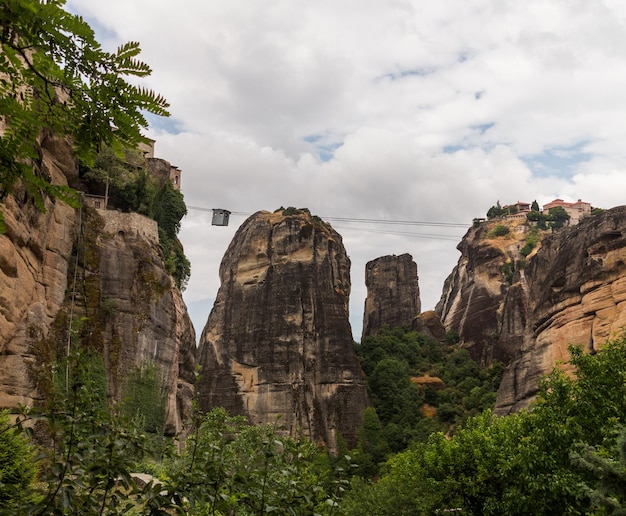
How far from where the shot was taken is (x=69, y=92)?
430 centimetres

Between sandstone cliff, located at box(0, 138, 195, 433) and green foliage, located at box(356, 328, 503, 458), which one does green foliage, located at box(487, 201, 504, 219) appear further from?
sandstone cliff, located at box(0, 138, 195, 433)

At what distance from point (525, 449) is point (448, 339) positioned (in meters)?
72.8

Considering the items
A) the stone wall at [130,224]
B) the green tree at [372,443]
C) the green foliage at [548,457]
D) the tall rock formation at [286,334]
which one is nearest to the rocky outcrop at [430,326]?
the tall rock formation at [286,334]

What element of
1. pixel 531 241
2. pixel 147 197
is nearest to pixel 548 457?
pixel 147 197

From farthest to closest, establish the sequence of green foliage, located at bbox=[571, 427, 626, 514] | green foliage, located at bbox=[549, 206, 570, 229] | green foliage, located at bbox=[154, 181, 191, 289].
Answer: green foliage, located at bbox=[549, 206, 570, 229] → green foliage, located at bbox=[154, 181, 191, 289] → green foliage, located at bbox=[571, 427, 626, 514]

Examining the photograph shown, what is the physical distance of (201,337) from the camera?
246 ft

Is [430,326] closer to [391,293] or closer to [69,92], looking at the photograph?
[391,293]

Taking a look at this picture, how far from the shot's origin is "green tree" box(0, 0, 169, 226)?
3.92 metres

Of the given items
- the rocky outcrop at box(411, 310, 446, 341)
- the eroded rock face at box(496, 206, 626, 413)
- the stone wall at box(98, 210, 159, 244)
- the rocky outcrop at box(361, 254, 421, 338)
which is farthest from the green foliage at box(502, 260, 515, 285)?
the stone wall at box(98, 210, 159, 244)

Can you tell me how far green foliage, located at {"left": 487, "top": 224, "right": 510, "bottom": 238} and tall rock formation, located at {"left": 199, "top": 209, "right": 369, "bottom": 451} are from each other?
85.2 feet

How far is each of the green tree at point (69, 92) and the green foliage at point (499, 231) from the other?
91184 millimetres

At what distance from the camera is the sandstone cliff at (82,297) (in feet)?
79.6

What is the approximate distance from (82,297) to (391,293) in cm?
7296

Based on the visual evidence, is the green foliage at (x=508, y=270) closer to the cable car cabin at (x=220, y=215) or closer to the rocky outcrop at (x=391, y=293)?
the rocky outcrop at (x=391, y=293)
